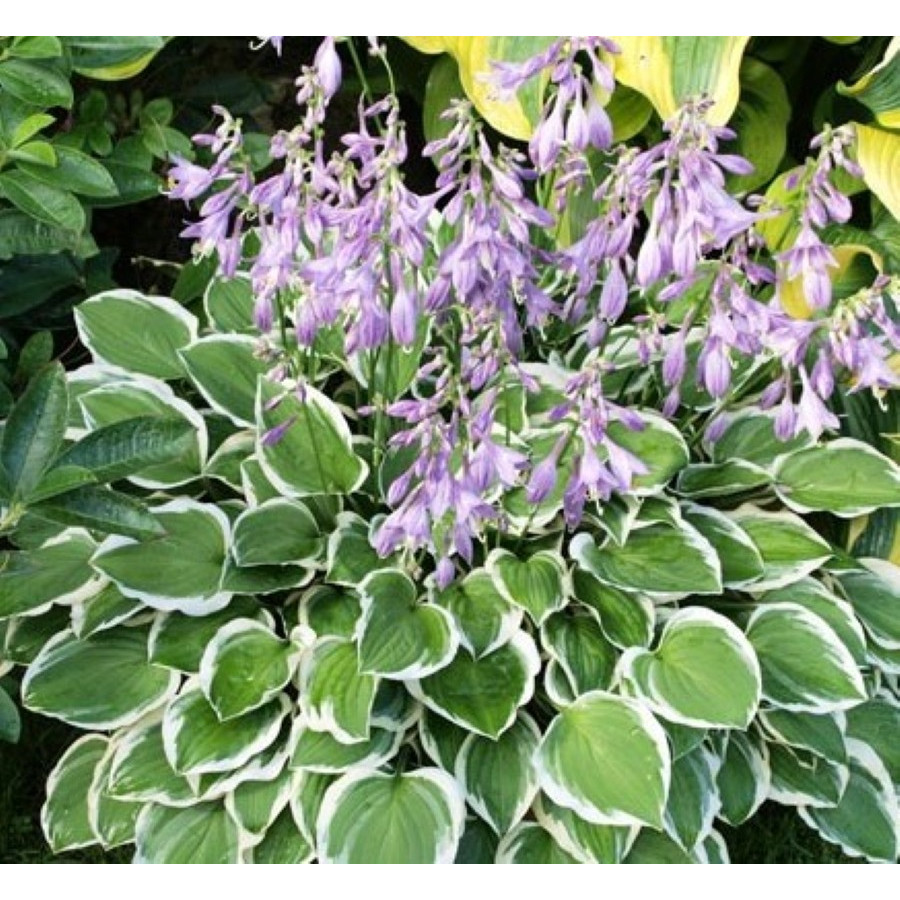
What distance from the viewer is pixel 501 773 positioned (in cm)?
203

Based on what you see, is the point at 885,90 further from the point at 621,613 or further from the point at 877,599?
the point at 621,613

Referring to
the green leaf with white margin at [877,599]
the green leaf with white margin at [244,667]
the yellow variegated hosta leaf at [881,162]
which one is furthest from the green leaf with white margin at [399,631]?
the yellow variegated hosta leaf at [881,162]

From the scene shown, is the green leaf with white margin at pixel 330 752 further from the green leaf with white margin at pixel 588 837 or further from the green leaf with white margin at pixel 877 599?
the green leaf with white margin at pixel 877 599

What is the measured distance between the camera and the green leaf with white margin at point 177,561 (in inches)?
81.4

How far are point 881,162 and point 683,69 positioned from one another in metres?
0.39

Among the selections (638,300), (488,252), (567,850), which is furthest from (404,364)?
(567,850)

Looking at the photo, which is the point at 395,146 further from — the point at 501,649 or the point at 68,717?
the point at 68,717

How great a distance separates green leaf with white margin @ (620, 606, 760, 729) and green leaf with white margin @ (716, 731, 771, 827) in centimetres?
20

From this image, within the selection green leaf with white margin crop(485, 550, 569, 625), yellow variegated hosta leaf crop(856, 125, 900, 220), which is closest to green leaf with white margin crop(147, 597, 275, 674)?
green leaf with white margin crop(485, 550, 569, 625)

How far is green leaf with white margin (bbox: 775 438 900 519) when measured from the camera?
2203 mm

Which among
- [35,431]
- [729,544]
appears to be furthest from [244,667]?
[729,544]

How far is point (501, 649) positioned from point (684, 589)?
279 mm

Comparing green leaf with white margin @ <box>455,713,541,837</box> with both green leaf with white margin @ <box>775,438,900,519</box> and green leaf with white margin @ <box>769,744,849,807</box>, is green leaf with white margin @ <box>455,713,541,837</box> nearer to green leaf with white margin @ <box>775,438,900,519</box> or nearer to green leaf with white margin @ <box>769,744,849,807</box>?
green leaf with white margin @ <box>769,744,849,807</box>

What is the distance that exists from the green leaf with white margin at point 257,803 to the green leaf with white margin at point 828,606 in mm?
784
